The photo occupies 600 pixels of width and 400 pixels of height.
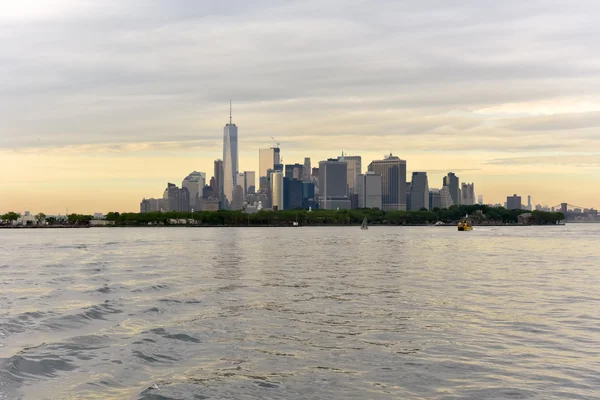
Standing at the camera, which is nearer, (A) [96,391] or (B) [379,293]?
(A) [96,391]

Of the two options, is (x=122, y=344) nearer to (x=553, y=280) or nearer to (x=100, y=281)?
(x=100, y=281)

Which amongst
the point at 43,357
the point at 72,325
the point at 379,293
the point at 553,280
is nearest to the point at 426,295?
the point at 379,293

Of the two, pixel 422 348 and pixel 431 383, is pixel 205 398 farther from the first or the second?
pixel 422 348

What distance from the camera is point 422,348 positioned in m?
23.4

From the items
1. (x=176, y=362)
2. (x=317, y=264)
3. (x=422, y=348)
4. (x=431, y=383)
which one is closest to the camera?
(x=431, y=383)

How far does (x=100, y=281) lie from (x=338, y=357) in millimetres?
32267

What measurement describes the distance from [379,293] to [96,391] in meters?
24.9

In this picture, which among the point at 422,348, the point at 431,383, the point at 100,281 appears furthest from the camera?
the point at 100,281

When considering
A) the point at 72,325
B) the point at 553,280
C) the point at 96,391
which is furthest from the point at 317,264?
the point at 96,391

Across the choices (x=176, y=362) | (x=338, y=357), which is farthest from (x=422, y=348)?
(x=176, y=362)

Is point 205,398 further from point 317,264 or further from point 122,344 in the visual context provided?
point 317,264

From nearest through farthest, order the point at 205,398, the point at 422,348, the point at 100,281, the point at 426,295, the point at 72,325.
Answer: the point at 205,398
the point at 422,348
the point at 72,325
the point at 426,295
the point at 100,281

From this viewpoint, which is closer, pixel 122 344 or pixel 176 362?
pixel 176 362

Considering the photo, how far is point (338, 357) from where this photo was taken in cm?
2192
